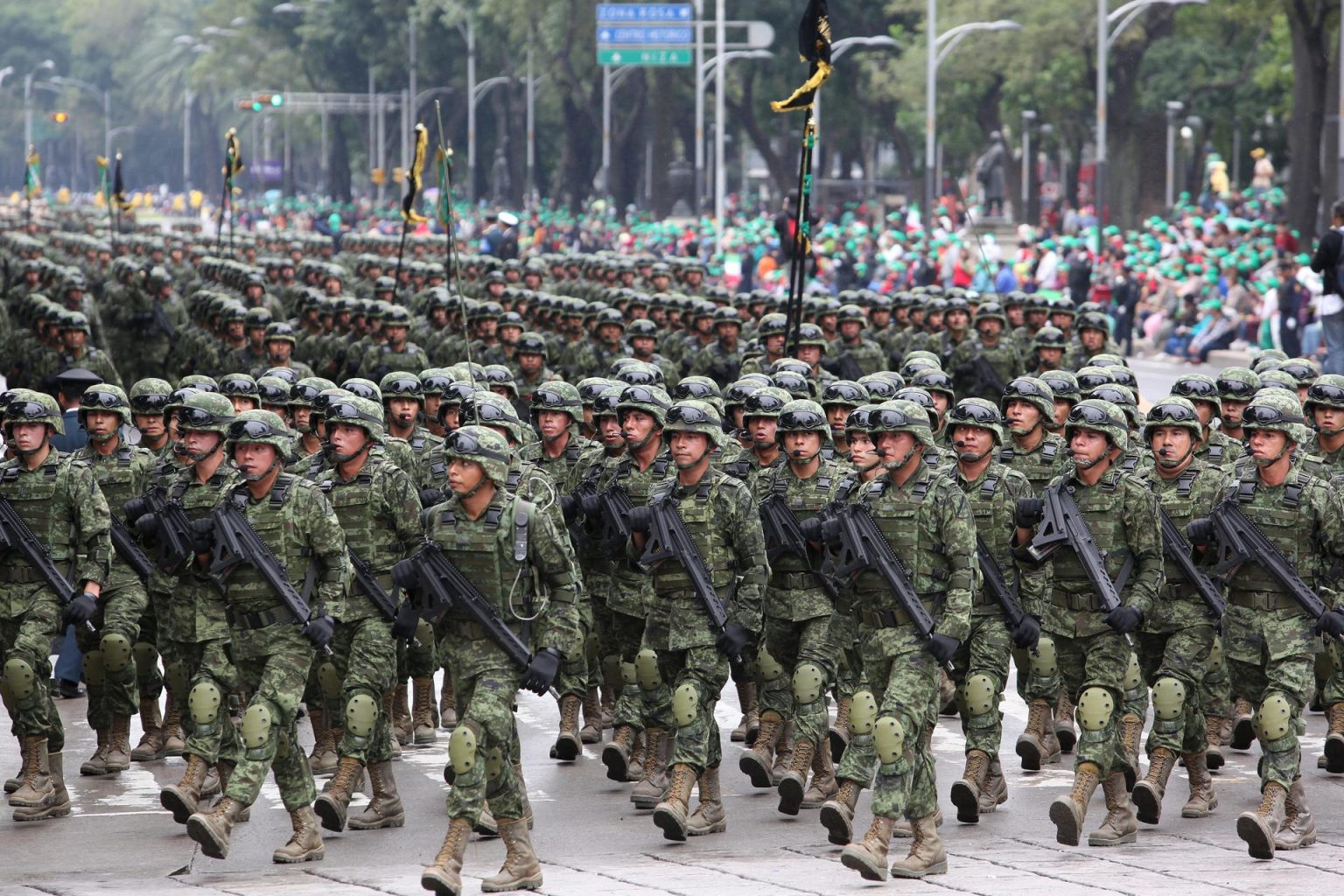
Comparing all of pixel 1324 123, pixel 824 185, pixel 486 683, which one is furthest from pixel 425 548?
pixel 824 185

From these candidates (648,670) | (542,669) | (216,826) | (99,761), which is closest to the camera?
(542,669)

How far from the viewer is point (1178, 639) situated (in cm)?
1005

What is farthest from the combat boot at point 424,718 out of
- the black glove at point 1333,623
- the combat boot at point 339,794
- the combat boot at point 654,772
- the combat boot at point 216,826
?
the black glove at point 1333,623

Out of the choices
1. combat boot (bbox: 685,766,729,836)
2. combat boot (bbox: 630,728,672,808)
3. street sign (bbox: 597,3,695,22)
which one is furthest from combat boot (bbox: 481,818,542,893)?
street sign (bbox: 597,3,695,22)

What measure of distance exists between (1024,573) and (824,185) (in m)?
56.9

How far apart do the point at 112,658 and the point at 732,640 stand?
301 cm

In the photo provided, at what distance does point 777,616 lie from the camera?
10.5 meters

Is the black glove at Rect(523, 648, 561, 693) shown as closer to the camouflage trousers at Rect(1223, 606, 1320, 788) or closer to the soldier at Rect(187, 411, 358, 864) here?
the soldier at Rect(187, 411, 358, 864)

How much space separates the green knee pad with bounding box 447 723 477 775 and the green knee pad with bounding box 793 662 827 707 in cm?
191

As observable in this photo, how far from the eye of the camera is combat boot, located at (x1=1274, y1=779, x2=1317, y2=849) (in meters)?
9.48

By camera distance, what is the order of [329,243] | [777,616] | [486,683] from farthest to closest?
1. [329,243]
2. [777,616]
3. [486,683]

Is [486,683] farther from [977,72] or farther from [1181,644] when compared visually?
[977,72]

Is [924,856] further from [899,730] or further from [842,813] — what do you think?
[899,730]

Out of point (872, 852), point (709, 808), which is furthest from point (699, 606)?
point (872, 852)
